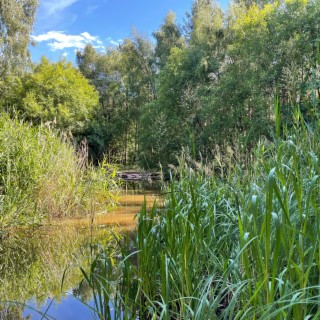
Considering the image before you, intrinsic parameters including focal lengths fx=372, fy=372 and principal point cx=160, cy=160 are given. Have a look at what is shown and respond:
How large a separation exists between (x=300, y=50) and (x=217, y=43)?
594 cm

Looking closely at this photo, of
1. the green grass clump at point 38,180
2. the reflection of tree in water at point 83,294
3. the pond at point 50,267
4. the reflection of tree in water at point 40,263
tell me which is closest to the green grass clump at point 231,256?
the pond at point 50,267

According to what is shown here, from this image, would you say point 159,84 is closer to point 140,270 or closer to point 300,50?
point 300,50

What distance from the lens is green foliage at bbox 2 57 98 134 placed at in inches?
781

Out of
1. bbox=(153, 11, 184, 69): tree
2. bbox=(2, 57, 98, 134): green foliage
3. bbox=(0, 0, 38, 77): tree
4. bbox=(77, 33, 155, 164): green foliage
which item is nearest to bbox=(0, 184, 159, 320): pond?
bbox=(0, 0, 38, 77): tree

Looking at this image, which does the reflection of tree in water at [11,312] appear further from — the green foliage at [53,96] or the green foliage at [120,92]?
the green foliage at [120,92]

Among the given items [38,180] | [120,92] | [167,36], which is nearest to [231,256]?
[38,180]

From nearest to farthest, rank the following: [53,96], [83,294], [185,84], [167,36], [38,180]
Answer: [83,294] → [38,180] → [185,84] → [53,96] → [167,36]

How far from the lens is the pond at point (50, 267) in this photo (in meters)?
2.86

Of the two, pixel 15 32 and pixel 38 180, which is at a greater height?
pixel 15 32

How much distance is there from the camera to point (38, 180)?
208 inches

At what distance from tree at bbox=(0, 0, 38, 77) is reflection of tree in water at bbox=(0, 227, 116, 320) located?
549 inches

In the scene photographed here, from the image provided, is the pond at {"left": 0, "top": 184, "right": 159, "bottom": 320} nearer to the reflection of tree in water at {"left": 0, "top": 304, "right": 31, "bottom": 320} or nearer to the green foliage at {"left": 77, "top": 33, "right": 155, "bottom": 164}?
the reflection of tree in water at {"left": 0, "top": 304, "right": 31, "bottom": 320}

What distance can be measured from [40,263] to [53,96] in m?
18.6

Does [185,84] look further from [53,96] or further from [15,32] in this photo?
[53,96]
